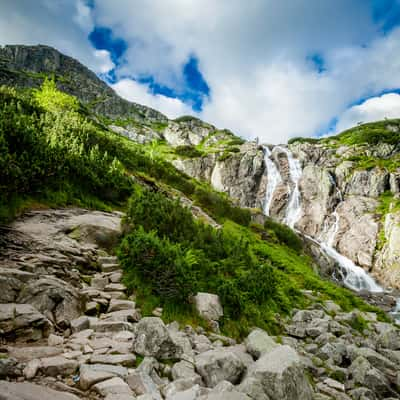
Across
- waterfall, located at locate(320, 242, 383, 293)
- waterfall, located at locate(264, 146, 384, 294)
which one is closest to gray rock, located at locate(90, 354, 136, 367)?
waterfall, located at locate(264, 146, 384, 294)

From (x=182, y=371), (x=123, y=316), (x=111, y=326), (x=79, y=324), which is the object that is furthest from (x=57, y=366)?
(x=123, y=316)

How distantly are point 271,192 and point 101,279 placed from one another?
2086 inches

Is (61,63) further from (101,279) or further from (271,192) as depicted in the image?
(101,279)

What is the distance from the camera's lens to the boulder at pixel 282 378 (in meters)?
3.32

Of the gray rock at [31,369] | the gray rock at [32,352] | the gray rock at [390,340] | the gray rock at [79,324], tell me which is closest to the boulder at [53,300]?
the gray rock at [79,324]

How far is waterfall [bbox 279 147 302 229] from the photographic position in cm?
4886

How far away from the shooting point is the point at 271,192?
55.8m

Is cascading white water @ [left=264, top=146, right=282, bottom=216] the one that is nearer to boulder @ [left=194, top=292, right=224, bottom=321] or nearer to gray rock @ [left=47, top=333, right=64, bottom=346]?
boulder @ [left=194, top=292, right=224, bottom=321]

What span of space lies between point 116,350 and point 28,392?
55.2 inches

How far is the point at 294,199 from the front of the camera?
5159cm

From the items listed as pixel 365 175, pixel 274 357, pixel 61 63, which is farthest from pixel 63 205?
pixel 61 63

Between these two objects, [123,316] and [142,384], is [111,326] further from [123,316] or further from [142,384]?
[142,384]

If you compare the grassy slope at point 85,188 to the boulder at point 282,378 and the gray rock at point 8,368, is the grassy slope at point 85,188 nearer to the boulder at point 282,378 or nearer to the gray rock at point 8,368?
the boulder at point 282,378

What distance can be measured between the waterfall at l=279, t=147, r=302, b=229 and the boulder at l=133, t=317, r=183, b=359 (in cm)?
4686
